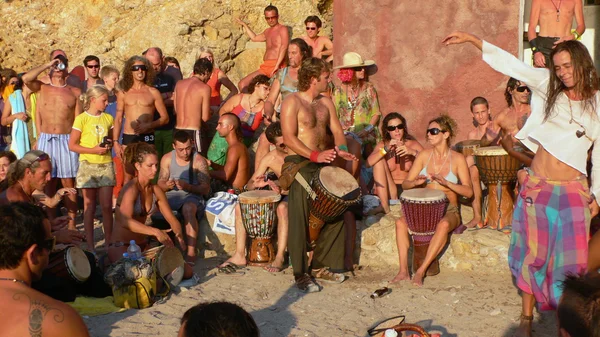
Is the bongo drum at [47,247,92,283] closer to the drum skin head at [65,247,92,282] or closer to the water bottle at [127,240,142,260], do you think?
the drum skin head at [65,247,92,282]

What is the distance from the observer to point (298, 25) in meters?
13.2

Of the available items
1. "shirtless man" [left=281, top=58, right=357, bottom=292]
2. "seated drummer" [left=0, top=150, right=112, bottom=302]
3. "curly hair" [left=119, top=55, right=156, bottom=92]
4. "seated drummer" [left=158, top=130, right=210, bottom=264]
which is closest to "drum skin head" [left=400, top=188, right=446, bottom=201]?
"shirtless man" [left=281, top=58, right=357, bottom=292]

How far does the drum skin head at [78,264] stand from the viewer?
670 centimetres

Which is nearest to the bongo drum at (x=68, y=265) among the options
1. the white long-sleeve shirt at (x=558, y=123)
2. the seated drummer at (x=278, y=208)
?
the seated drummer at (x=278, y=208)

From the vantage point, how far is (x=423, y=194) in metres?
7.69

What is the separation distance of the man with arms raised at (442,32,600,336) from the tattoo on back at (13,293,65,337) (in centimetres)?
334

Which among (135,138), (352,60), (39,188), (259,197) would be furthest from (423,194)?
(135,138)

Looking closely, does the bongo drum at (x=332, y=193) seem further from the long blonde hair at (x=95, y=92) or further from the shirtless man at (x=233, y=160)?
the long blonde hair at (x=95, y=92)

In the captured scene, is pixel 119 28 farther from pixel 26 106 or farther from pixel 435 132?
pixel 435 132

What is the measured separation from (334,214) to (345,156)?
547mm

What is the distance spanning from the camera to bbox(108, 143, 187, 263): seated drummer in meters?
7.68

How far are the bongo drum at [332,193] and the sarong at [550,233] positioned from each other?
1.87 meters

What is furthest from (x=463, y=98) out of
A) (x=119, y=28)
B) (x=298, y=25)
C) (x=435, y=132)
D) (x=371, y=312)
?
(x=119, y=28)

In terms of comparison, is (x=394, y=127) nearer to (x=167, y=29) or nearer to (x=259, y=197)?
(x=259, y=197)
